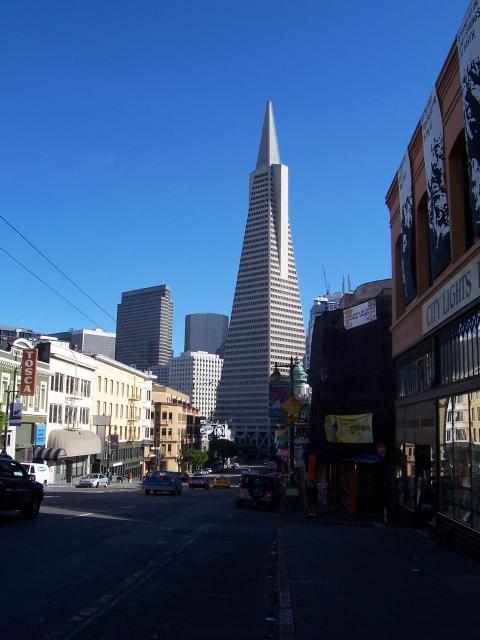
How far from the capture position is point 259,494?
A: 100 ft

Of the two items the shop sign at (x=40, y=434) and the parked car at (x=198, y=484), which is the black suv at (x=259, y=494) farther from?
the shop sign at (x=40, y=434)

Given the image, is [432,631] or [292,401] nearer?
[432,631]

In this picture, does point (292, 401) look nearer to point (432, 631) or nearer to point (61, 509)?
point (61, 509)

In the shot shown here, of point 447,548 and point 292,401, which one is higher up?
point 292,401

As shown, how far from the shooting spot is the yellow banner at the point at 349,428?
2818 cm

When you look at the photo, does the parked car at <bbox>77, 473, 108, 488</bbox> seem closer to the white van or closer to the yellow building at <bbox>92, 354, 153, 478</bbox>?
the white van

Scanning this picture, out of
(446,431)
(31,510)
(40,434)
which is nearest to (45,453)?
(40,434)

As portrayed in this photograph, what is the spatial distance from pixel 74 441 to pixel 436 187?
50695 mm

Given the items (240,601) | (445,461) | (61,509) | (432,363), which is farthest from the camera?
(61,509)

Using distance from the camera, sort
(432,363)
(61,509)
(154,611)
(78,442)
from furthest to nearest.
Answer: (78,442) < (61,509) < (432,363) < (154,611)

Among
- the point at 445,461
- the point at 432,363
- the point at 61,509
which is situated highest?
the point at 432,363

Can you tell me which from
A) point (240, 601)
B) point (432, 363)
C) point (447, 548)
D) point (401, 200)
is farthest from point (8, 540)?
point (401, 200)

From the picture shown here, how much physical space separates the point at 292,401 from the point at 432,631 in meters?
27.4

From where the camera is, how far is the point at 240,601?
959cm
